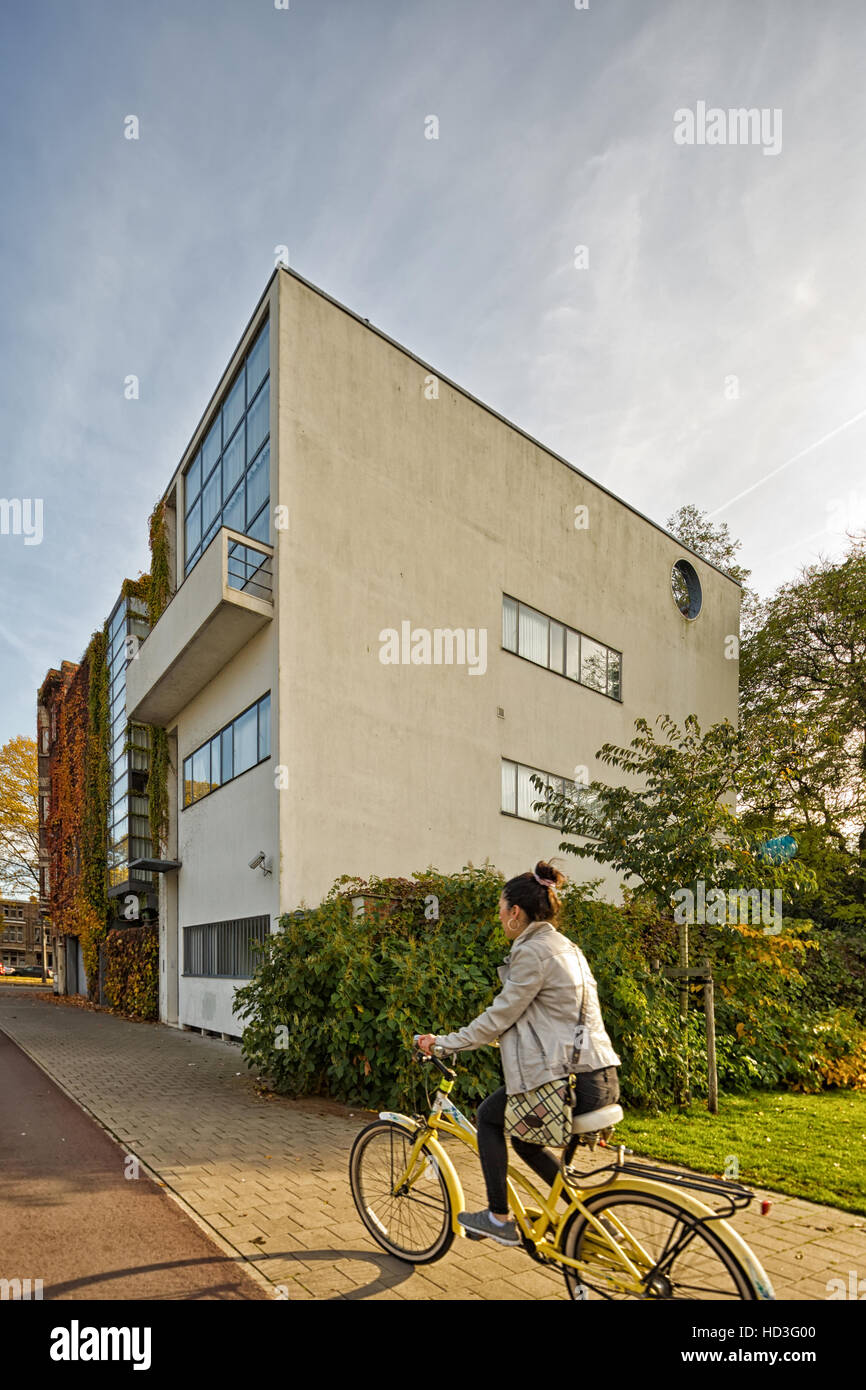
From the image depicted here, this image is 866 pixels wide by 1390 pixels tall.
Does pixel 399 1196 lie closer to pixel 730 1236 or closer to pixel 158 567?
pixel 730 1236

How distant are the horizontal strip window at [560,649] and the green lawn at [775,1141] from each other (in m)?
11.3

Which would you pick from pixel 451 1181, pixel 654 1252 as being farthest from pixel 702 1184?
pixel 451 1181

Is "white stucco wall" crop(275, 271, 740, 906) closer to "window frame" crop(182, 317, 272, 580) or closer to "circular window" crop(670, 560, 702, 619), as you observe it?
"window frame" crop(182, 317, 272, 580)

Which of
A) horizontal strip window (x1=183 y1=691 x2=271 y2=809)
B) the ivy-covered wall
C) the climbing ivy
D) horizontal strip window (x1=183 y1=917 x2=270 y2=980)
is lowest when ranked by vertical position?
the ivy-covered wall

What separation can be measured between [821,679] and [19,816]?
35.0 meters

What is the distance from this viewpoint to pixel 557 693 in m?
20.5

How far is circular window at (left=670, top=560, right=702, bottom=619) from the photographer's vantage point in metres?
26.7

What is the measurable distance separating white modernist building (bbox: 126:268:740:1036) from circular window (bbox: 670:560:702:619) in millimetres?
5154

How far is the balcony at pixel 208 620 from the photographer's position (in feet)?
47.9

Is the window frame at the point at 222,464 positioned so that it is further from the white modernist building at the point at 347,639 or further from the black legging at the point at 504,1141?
the black legging at the point at 504,1141

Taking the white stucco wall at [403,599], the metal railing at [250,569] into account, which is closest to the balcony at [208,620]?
the metal railing at [250,569]

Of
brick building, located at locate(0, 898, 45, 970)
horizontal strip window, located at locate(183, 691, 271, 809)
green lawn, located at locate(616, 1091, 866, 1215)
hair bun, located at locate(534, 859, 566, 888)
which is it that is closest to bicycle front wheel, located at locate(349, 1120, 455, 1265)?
hair bun, located at locate(534, 859, 566, 888)

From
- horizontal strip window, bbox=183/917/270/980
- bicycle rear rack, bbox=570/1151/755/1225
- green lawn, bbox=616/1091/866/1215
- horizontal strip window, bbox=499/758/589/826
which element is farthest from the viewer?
horizontal strip window, bbox=499/758/589/826
